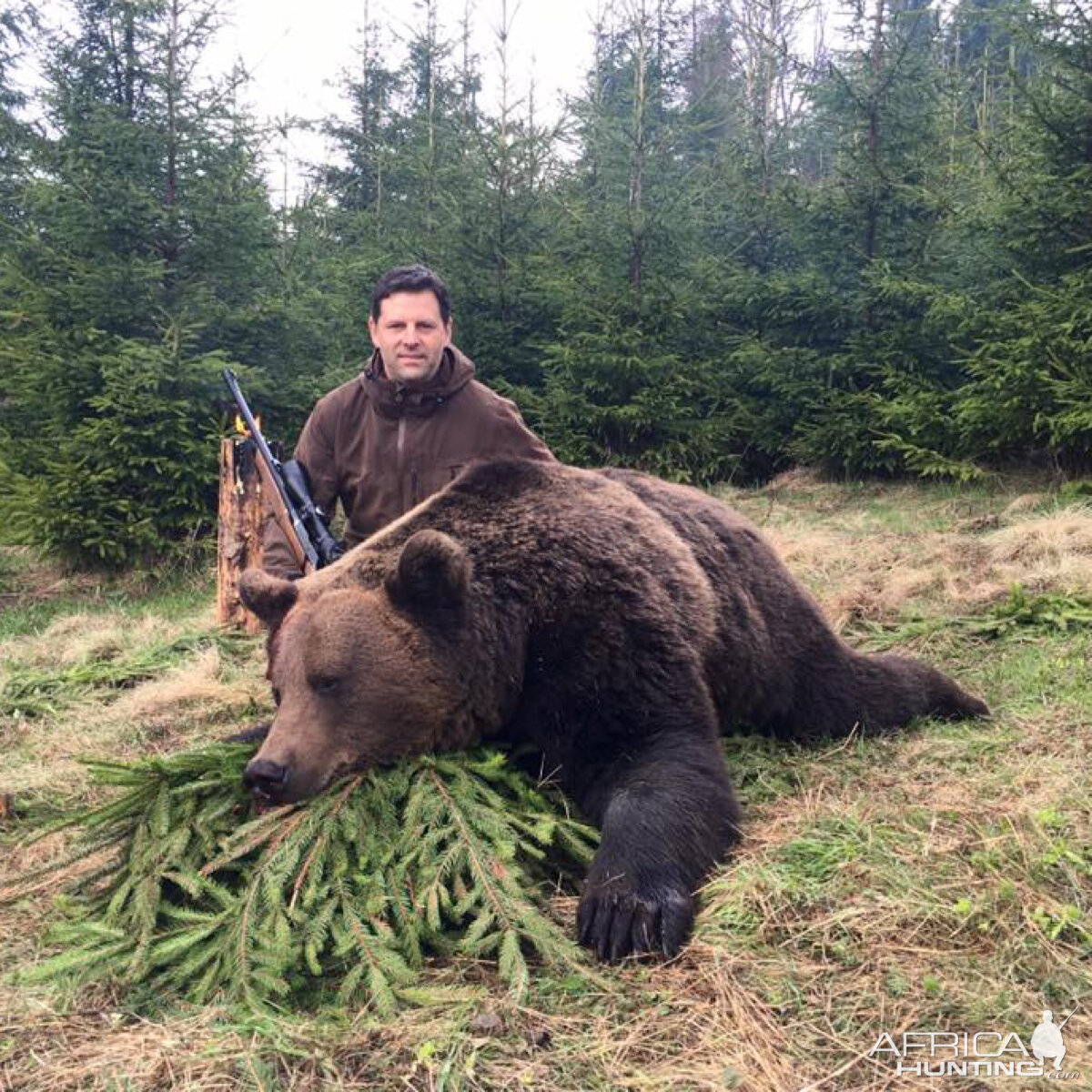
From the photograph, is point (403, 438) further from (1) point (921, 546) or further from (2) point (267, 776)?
(1) point (921, 546)

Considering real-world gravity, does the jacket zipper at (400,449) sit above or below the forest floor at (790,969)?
above

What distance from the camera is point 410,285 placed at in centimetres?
448

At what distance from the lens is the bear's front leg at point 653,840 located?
231 cm

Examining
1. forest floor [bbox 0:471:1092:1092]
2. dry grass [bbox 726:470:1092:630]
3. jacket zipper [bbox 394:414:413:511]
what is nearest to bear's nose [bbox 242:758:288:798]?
forest floor [bbox 0:471:1092:1092]

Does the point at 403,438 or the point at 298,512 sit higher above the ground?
the point at 403,438

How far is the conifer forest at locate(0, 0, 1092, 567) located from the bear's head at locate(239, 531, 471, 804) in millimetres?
6079

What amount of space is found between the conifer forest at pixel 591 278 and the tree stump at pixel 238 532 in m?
2.06

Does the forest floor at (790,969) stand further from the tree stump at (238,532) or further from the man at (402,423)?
the tree stump at (238,532)

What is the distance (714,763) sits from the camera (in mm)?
2834

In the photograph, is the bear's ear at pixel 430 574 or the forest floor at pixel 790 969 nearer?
the forest floor at pixel 790 969

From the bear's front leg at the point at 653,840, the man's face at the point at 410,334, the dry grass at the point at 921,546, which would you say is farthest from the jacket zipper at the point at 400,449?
the dry grass at the point at 921,546

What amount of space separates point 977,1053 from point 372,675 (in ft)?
5.70

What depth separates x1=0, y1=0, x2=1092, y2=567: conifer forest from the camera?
27.9ft

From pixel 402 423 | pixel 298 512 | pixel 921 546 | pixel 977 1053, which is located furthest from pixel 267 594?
pixel 921 546
